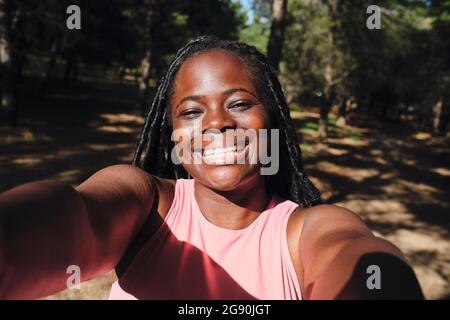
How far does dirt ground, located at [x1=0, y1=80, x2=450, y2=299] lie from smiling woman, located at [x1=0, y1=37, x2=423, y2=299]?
3292 mm

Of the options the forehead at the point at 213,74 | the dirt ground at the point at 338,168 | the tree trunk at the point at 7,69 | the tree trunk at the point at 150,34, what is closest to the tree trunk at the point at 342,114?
the dirt ground at the point at 338,168

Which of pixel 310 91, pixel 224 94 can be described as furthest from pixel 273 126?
pixel 310 91

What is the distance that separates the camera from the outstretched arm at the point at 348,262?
1.08 meters

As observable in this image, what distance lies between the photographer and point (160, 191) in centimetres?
171

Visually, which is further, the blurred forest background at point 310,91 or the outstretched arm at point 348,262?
the blurred forest background at point 310,91

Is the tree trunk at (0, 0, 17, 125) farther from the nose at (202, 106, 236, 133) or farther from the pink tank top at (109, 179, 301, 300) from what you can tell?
the pink tank top at (109, 179, 301, 300)

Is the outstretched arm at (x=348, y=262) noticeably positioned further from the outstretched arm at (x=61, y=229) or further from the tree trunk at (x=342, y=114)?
the tree trunk at (x=342, y=114)

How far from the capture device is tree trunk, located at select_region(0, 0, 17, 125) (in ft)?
36.9

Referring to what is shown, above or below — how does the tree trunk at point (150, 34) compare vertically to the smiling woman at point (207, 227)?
above

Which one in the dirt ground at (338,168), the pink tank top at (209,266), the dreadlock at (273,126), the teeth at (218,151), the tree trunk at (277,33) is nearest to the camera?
the pink tank top at (209,266)

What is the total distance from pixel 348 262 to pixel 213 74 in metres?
0.97

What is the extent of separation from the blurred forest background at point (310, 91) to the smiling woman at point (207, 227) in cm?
120
